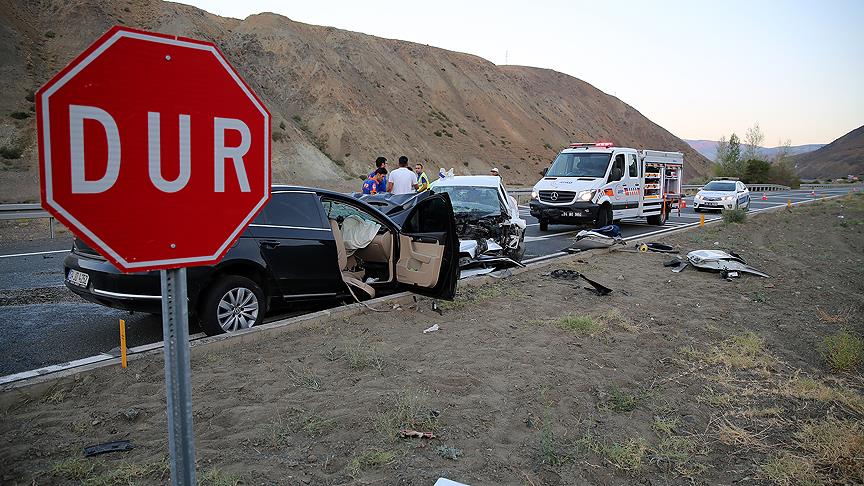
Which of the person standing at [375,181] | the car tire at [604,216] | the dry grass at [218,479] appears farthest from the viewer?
the car tire at [604,216]

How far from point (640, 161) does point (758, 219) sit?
7.30 metres

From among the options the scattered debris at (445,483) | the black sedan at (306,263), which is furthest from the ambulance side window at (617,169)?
the scattered debris at (445,483)

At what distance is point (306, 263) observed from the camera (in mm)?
6664

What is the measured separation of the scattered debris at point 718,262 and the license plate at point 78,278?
9577 millimetres

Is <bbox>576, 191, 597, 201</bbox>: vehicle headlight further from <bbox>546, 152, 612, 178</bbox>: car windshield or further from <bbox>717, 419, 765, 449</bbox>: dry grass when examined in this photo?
<bbox>717, 419, 765, 449</bbox>: dry grass

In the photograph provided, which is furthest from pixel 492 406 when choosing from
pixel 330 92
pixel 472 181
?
pixel 330 92

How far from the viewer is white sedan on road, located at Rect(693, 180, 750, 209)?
27.2 m

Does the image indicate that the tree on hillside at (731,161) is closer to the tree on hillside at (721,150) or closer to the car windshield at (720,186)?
the tree on hillside at (721,150)

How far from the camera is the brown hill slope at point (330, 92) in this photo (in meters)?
37.0

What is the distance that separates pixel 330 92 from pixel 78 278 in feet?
153

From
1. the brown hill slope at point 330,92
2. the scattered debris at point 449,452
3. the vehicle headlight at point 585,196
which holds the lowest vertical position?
the scattered debris at point 449,452

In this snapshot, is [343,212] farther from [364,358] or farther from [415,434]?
[415,434]

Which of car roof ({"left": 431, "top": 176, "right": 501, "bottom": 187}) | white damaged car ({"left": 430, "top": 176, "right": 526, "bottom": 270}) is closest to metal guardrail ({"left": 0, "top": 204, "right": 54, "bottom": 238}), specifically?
car roof ({"left": 431, "top": 176, "right": 501, "bottom": 187})

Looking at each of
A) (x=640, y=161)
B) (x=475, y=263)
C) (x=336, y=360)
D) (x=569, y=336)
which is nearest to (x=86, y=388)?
(x=336, y=360)
